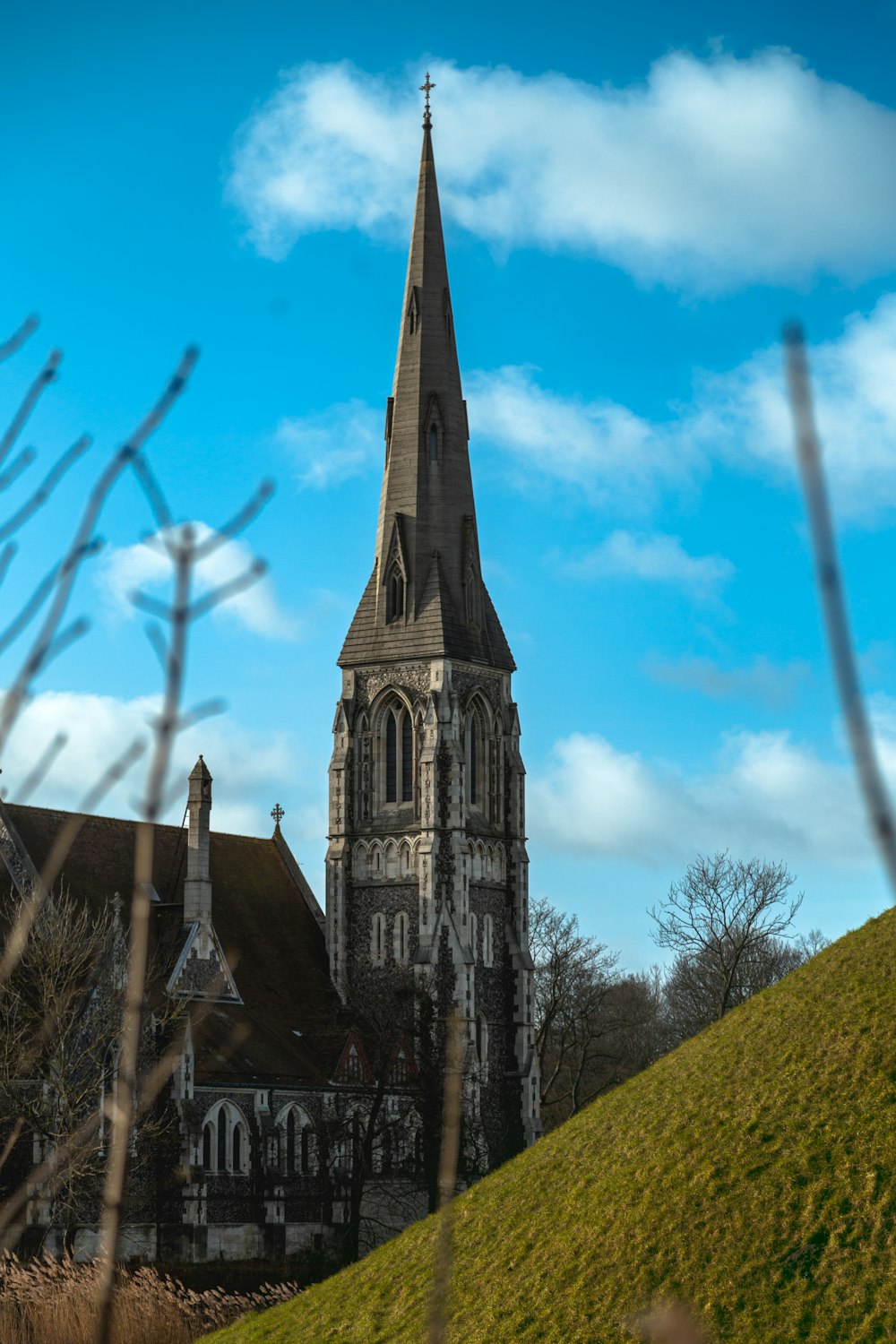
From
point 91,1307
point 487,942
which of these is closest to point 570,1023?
point 487,942

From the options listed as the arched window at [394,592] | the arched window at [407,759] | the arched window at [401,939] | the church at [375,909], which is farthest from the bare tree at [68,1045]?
the arched window at [394,592]

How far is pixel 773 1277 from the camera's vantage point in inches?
723

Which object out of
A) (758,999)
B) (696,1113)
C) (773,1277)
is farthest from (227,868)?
(773,1277)

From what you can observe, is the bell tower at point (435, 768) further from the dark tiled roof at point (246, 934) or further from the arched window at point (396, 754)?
the dark tiled roof at point (246, 934)

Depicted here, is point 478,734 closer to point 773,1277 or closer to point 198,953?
point 198,953

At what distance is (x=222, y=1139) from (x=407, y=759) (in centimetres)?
1322

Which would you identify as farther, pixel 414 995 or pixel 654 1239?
pixel 414 995

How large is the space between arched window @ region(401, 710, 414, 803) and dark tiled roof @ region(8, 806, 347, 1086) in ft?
16.9

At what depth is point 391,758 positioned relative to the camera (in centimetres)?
5212

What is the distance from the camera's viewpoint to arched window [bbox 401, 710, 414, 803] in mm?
51562

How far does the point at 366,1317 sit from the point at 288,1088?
78.1ft

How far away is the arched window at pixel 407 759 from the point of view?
5156 cm

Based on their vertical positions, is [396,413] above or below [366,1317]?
above

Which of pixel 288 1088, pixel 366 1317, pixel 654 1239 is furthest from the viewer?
pixel 288 1088
